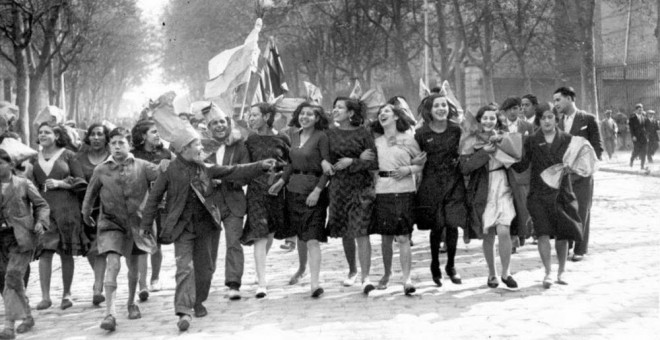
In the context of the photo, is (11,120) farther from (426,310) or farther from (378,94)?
(426,310)

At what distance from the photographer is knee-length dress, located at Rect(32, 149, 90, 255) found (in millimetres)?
7852

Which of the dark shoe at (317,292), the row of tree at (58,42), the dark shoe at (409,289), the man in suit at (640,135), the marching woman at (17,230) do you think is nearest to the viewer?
the marching woman at (17,230)

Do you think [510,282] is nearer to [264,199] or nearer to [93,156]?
[264,199]

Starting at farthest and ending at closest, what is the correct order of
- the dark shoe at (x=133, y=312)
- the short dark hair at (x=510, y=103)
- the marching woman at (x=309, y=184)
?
the short dark hair at (x=510, y=103)
the marching woman at (x=309, y=184)
the dark shoe at (x=133, y=312)

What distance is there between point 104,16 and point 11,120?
94.5ft

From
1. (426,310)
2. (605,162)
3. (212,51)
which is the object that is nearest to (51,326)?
(426,310)

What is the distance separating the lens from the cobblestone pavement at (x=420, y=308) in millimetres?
6277

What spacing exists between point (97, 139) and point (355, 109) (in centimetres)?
251

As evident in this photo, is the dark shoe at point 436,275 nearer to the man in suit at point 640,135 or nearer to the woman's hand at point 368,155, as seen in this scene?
the woman's hand at point 368,155

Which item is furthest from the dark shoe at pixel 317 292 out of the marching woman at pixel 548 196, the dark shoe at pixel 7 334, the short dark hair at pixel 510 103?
the short dark hair at pixel 510 103

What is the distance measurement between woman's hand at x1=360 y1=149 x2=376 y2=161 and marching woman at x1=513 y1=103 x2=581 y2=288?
1375 mm

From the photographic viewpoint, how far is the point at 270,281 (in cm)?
887

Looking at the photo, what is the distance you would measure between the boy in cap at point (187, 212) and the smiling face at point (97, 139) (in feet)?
4.22

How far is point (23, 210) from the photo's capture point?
6.92m
